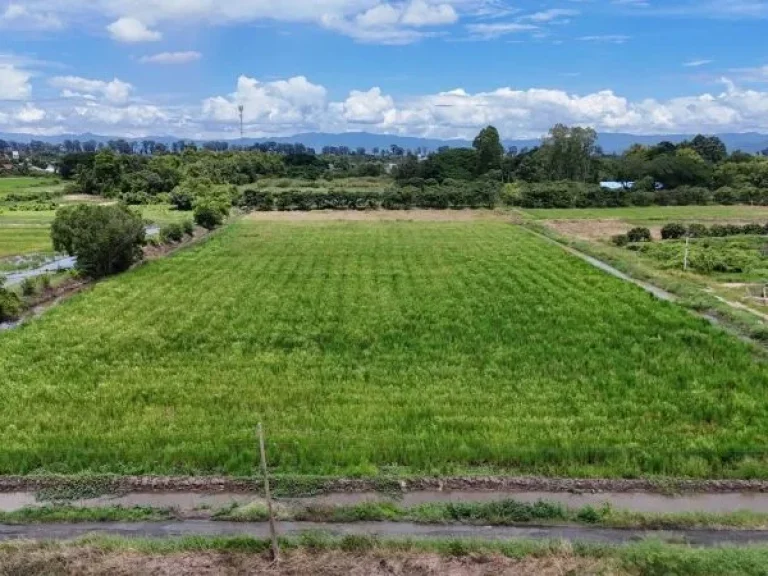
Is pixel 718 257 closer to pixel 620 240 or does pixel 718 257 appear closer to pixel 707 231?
pixel 620 240

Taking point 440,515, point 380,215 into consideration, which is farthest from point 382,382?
point 380,215

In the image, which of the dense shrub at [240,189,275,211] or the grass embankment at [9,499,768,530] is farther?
the dense shrub at [240,189,275,211]

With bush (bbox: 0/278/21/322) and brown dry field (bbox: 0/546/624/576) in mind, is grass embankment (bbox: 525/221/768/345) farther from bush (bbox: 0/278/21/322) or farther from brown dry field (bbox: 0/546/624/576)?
bush (bbox: 0/278/21/322)

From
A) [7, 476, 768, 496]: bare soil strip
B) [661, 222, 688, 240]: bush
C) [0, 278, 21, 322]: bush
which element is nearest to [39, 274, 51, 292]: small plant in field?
[0, 278, 21, 322]: bush

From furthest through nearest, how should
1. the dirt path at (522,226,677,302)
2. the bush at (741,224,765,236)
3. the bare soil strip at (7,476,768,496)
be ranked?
the bush at (741,224,765,236), the dirt path at (522,226,677,302), the bare soil strip at (7,476,768,496)

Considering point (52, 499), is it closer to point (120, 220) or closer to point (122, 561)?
point (122, 561)

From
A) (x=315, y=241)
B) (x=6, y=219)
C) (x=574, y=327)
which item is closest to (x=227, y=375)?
(x=574, y=327)
